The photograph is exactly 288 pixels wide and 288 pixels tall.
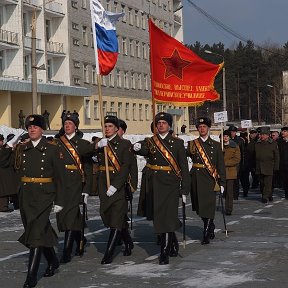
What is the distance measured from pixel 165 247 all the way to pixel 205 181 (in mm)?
2484

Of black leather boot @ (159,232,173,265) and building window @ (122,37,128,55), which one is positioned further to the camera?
building window @ (122,37,128,55)

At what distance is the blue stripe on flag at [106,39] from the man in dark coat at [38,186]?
119 inches

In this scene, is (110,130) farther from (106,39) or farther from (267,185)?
(267,185)

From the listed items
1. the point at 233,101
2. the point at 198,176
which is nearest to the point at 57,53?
the point at 198,176

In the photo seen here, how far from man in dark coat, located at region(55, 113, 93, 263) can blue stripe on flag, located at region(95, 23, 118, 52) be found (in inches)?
58.6

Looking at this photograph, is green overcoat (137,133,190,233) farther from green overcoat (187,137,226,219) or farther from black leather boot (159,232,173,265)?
green overcoat (187,137,226,219)

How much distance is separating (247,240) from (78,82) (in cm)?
5368

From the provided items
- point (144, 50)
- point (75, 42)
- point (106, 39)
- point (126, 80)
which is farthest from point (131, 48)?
point (106, 39)

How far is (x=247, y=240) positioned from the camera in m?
13.0

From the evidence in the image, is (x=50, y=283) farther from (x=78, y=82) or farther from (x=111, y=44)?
(x=78, y=82)

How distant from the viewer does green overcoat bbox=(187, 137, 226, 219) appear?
1287 centimetres

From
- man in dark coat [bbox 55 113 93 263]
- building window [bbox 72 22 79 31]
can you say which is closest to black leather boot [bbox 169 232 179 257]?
man in dark coat [bbox 55 113 93 263]

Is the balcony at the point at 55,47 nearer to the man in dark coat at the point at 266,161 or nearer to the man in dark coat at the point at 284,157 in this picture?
the man in dark coat at the point at 284,157

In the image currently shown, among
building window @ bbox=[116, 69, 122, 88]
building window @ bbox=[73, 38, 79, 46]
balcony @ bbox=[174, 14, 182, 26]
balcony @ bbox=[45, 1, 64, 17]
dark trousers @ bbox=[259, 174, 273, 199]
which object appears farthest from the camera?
balcony @ bbox=[174, 14, 182, 26]
